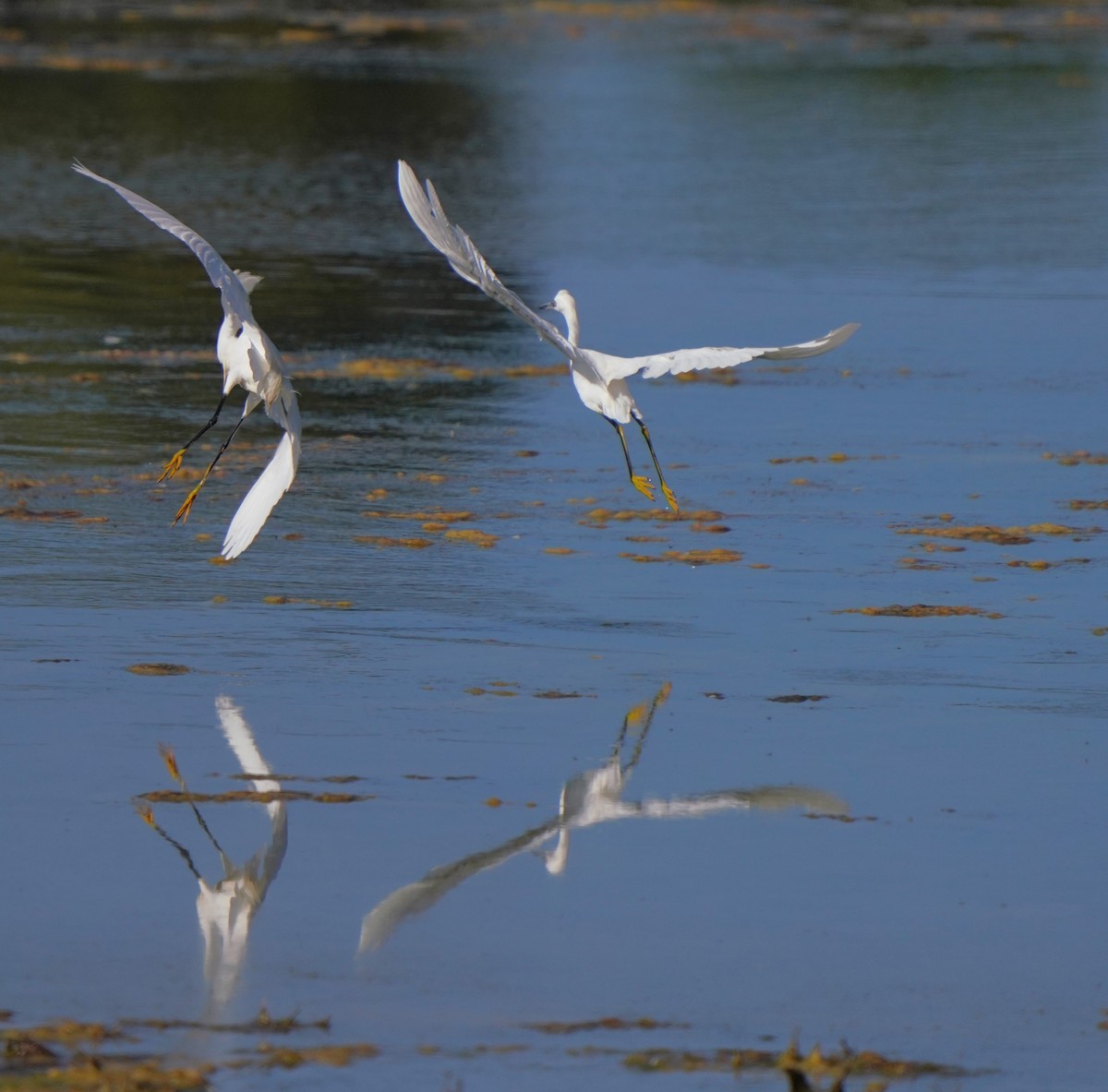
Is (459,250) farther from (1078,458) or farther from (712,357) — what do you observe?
(1078,458)

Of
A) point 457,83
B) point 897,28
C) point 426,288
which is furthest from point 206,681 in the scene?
point 897,28

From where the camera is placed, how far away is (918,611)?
10.9 meters

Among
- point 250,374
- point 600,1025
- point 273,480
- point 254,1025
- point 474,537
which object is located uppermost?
point 474,537

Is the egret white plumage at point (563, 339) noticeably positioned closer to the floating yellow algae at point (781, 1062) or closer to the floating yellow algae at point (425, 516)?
the floating yellow algae at point (425, 516)

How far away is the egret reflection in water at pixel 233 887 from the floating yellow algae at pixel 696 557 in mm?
3699

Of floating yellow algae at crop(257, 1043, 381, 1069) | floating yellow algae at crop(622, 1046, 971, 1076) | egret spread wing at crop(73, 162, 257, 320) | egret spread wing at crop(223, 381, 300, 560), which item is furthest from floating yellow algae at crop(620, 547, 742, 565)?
floating yellow algae at crop(257, 1043, 381, 1069)

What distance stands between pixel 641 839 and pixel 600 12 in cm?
5948

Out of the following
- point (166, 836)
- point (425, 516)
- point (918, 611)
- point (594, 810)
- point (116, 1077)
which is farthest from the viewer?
point (425, 516)

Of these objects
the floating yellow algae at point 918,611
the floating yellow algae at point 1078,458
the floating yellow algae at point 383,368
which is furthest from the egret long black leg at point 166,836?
the floating yellow algae at point 383,368

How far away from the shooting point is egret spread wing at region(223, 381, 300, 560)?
10.0 metres

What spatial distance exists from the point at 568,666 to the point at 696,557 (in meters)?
2.26

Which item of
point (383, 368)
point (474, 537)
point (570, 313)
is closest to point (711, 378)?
point (383, 368)

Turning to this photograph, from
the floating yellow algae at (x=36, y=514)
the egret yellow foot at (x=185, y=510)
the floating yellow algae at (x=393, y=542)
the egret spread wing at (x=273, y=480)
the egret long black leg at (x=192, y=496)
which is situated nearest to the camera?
the egret spread wing at (x=273, y=480)

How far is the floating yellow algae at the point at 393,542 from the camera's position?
1226cm
